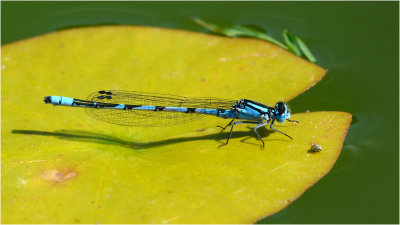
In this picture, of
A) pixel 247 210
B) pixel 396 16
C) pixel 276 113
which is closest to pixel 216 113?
pixel 276 113

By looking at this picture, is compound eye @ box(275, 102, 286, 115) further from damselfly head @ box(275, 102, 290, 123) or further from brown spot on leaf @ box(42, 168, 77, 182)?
brown spot on leaf @ box(42, 168, 77, 182)

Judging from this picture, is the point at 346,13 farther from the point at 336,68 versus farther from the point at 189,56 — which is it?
the point at 189,56

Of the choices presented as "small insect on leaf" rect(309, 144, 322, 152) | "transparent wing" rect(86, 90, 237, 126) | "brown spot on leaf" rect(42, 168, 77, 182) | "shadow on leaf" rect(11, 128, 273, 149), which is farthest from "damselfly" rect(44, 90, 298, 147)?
"brown spot on leaf" rect(42, 168, 77, 182)

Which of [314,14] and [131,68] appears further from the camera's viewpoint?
[314,14]

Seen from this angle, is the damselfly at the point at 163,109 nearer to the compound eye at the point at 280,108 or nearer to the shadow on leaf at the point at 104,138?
the compound eye at the point at 280,108

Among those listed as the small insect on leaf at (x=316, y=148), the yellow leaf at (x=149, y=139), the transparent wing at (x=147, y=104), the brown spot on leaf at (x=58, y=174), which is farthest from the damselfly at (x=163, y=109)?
the brown spot on leaf at (x=58, y=174)

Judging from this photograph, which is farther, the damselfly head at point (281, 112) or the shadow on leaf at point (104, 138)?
the damselfly head at point (281, 112)
